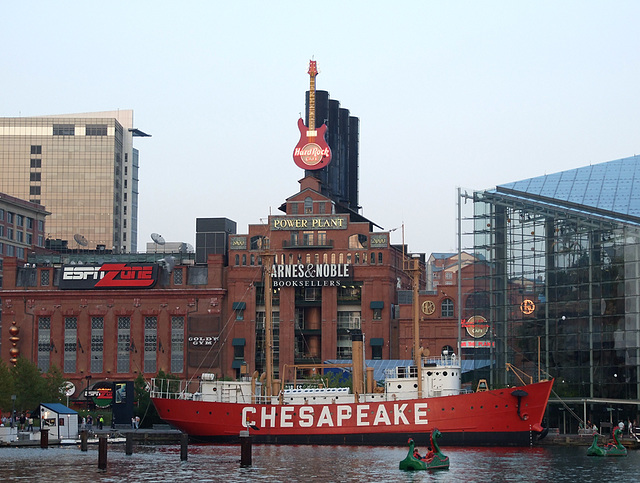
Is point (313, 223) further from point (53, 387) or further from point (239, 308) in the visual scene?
point (53, 387)

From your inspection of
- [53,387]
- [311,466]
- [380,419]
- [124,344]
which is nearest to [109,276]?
[124,344]

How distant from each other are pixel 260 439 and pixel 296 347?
45.5 metres

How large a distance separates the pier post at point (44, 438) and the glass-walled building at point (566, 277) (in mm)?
41530

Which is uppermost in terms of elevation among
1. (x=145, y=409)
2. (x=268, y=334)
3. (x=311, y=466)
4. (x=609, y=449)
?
(x=268, y=334)

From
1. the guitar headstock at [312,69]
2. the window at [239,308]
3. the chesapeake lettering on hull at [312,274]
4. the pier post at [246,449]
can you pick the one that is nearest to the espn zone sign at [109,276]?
the window at [239,308]

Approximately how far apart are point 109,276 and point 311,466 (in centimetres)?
7685

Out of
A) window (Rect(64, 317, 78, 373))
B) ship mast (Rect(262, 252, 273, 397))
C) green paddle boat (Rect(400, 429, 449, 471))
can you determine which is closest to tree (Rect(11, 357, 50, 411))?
window (Rect(64, 317, 78, 373))

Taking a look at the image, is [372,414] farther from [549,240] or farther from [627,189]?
[627,189]

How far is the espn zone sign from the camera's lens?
5477 inches

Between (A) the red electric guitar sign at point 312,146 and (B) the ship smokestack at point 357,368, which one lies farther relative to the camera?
(A) the red electric guitar sign at point 312,146

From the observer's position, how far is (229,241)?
459 feet

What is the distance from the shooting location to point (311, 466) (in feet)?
224

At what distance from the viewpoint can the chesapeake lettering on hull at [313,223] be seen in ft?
444

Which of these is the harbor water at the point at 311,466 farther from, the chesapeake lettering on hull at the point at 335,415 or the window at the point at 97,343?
the window at the point at 97,343
